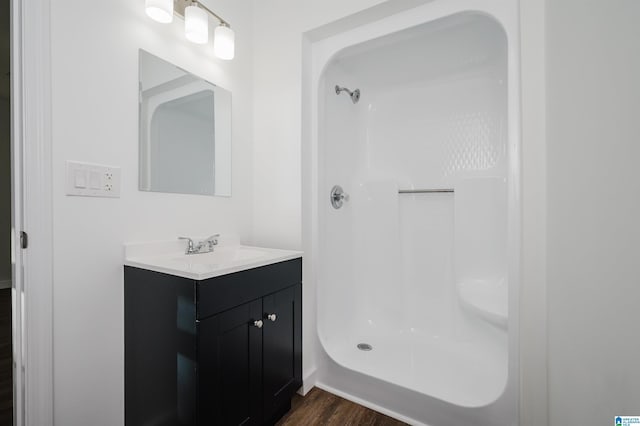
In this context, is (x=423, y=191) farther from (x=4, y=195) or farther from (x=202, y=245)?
(x=4, y=195)

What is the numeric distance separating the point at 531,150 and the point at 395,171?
115 cm

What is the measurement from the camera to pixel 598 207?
46 cm

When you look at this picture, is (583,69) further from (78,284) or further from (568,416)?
(78,284)

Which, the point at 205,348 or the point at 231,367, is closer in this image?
the point at 205,348

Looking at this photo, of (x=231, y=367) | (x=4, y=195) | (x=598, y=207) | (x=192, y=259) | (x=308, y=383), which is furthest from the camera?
(x=4, y=195)

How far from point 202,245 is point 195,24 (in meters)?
1.05

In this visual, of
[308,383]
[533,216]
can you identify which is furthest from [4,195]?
[533,216]

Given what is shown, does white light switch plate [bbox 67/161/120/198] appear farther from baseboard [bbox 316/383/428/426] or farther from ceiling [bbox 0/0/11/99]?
ceiling [bbox 0/0/11/99]

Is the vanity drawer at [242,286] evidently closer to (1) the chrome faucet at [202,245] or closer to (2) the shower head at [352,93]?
(1) the chrome faucet at [202,245]

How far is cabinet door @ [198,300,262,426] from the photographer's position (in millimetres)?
971

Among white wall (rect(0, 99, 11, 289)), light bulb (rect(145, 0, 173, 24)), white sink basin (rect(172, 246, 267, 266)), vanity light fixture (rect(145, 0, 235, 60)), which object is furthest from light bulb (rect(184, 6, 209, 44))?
white wall (rect(0, 99, 11, 289))

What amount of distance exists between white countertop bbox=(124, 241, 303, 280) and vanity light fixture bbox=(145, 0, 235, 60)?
0.98 metres

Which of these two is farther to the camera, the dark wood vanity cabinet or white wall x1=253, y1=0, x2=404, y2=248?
white wall x1=253, y1=0, x2=404, y2=248

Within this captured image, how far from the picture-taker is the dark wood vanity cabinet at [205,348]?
3.17 feet
